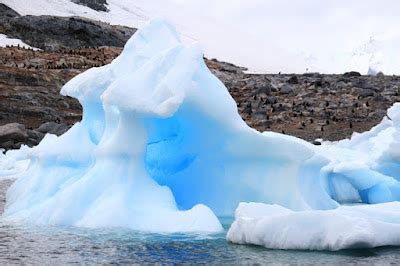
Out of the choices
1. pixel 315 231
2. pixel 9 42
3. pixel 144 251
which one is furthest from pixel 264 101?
pixel 9 42

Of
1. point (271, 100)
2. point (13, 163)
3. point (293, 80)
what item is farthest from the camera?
point (293, 80)

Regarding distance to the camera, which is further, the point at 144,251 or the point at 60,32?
the point at 60,32

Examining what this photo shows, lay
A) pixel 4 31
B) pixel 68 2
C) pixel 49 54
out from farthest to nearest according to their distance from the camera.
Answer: pixel 68 2
pixel 4 31
pixel 49 54

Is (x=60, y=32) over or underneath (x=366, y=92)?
over

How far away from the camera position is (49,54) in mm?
55594

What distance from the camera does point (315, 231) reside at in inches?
349

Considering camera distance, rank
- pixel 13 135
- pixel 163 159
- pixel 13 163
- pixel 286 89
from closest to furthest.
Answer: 1. pixel 163 159
2. pixel 13 163
3. pixel 13 135
4. pixel 286 89

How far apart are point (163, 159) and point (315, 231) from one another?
4977mm

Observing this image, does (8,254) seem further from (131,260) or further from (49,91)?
(49,91)

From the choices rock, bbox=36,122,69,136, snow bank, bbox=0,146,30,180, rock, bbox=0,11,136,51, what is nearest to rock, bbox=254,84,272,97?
rock, bbox=36,122,69,136

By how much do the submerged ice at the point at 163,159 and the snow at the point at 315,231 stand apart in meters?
1.40

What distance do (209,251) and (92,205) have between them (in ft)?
10.1

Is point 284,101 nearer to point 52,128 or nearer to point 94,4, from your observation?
point 52,128

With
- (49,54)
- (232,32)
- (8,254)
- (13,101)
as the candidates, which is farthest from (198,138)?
(232,32)
